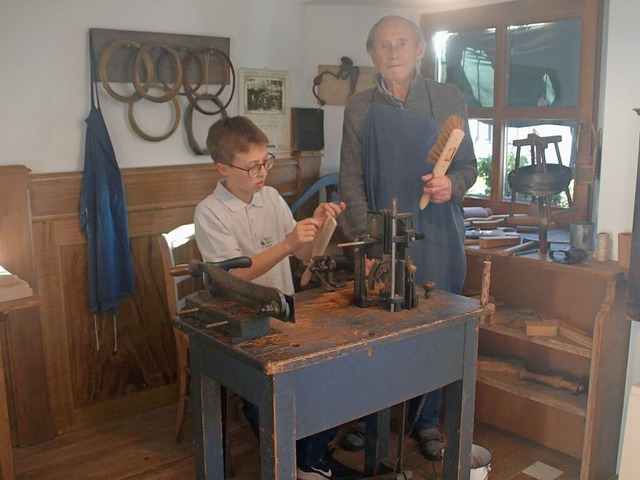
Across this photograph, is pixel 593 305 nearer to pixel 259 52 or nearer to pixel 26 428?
pixel 259 52

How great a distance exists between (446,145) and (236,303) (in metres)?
0.90

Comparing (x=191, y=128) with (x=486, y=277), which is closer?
(x=486, y=277)

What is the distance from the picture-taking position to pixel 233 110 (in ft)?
10.9

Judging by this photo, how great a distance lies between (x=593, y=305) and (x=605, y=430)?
0.47 metres

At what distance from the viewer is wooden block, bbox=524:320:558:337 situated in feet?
8.62

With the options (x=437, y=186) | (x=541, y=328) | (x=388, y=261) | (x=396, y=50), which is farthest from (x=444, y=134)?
(x=541, y=328)

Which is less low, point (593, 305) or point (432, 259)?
point (432, 259)

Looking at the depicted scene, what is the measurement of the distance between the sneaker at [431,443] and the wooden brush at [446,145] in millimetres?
945

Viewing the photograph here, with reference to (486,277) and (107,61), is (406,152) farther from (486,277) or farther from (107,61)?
(107,61)

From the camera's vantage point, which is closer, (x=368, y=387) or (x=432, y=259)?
(x=368, y=387)

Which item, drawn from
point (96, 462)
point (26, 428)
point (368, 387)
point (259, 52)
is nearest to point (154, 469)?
point (96, 462)

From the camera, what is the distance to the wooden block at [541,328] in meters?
2.63

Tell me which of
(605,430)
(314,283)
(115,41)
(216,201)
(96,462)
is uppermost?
(115,41)

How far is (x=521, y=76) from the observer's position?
3262mm
